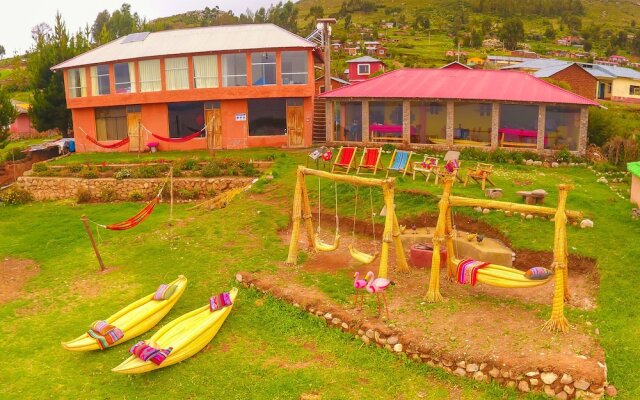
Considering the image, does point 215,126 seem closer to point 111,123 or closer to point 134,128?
point 134,128

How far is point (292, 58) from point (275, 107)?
2.62 metres

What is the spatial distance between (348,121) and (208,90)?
295 inches

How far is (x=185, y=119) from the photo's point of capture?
3091 centimetres

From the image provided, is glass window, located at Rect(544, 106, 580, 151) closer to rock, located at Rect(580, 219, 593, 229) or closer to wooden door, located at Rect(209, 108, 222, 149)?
rock, located at Rect(580, 219, 593, 229)

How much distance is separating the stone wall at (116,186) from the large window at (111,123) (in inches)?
222

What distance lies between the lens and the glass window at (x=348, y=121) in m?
27.9

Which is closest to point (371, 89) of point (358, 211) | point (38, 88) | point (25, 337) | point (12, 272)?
point (358, 211)

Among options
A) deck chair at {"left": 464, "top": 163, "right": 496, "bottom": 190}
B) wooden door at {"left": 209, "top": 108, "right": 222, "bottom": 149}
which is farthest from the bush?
deck chair at {"left": 464, "top": 163, "right": 496, "bottom": 190}

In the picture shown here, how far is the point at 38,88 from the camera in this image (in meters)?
38.7

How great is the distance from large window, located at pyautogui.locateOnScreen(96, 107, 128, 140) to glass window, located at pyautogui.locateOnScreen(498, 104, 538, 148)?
64.5 ft

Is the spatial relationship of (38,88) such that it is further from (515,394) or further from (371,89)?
(515,394)

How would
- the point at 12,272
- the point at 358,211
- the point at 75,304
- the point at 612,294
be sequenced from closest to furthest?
1. the point at 612,294
2. the point at 75,304
3. the point at 12,272
4. the point at 358,211

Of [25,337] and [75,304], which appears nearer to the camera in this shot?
[25,337]

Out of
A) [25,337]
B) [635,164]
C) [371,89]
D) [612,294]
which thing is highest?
[371,89]
